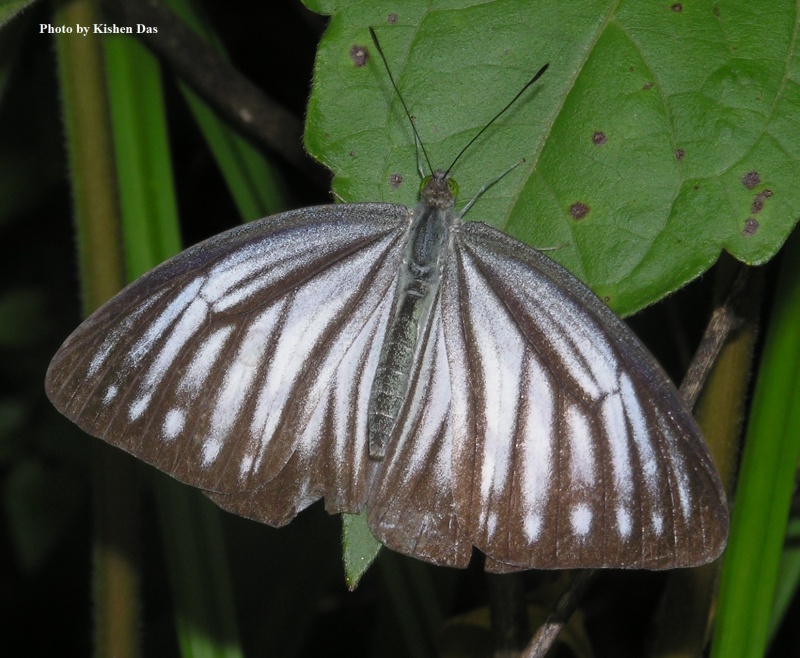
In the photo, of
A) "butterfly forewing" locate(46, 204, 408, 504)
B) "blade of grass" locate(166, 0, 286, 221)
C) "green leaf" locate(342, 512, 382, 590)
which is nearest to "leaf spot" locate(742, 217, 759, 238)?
"butterfly forewing" locate(46, 204, 408, 504)

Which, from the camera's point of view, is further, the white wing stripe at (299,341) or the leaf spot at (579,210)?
the white wing stripe at (299,341)

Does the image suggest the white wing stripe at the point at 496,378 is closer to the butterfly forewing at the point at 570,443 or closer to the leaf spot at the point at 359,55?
the butterfly forewing at the point at 570,443

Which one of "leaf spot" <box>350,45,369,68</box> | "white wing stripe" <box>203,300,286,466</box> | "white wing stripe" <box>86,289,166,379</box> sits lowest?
"white wing stripe" <box>203,300,286,466</box>

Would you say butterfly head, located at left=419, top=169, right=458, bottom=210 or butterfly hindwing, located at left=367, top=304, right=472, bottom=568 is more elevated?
butterfly head, located at left=419, top=169, right=458, bottom=210

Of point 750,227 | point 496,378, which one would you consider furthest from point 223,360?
point 750,227

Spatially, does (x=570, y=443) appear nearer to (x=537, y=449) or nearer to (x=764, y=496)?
(x=537, y=449)

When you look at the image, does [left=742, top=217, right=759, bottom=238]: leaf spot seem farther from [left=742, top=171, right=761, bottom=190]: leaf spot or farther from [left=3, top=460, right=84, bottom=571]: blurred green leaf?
[left=3, top=460, right=84, bottom=571]: blurred green leaf

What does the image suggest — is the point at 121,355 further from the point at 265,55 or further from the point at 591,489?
the point at 265,55

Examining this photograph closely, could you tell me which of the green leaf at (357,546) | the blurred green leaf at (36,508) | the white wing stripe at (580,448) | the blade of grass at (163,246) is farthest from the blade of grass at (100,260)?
the white wing stripe at (580,448)
